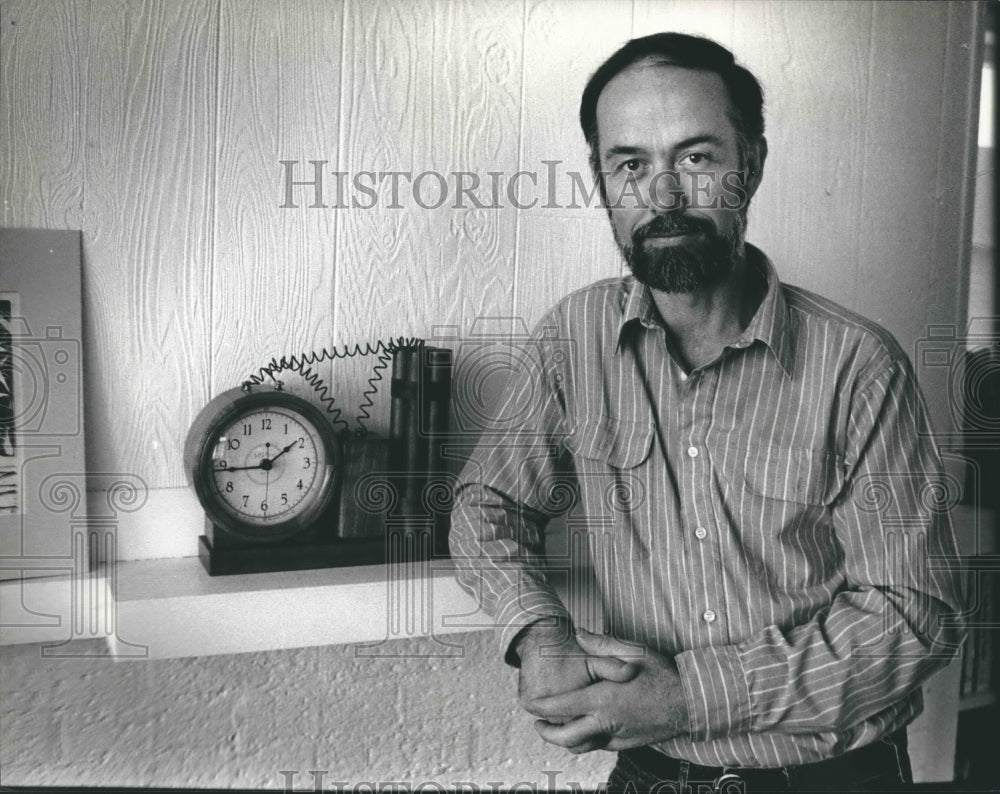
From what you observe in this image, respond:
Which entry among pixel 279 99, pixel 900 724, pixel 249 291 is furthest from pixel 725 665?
pixel 279 99

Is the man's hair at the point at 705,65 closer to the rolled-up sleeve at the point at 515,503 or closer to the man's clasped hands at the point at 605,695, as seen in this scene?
the rolled-up sleeve at the point at 515,503

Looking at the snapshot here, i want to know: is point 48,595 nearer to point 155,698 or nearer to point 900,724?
point 155,698

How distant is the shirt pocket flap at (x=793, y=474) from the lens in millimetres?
958

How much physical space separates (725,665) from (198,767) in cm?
69

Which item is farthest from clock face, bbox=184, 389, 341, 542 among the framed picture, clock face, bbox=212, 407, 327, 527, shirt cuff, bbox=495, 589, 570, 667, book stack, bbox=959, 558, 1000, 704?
book stack, bbox=959, 558, 1000, 704

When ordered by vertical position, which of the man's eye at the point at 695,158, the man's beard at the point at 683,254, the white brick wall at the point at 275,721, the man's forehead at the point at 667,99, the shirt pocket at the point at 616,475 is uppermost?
the man's forehead at the point at 667,99

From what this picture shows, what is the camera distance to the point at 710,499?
3.21ft

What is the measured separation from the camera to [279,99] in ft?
3.31

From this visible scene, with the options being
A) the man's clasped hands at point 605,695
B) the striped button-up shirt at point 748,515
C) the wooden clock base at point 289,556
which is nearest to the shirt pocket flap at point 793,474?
the striped button-up shirt at point 748,515

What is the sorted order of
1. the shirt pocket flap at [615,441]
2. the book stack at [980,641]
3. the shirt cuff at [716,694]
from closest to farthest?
the shirt cuff at [716,694]
the shirt pocket flap at [615,441]
the book stack at [980,641]

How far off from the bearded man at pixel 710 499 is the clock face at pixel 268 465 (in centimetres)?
18

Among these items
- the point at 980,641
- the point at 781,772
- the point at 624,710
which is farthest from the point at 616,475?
the point at 980,641

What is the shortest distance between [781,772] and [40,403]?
2.90 feet

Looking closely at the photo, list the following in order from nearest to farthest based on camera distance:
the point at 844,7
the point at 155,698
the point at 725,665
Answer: the point at 725,665 → the point at 155,698 → the point at 844,7
